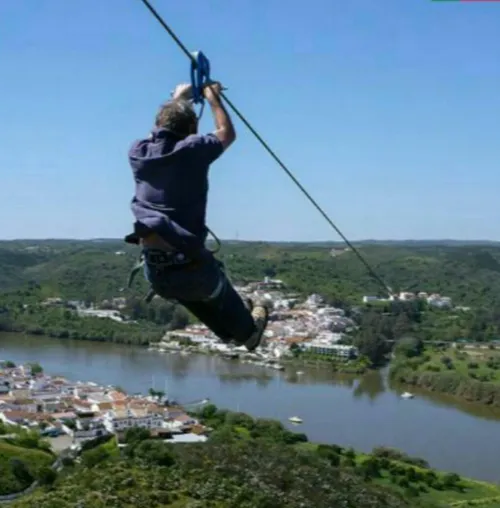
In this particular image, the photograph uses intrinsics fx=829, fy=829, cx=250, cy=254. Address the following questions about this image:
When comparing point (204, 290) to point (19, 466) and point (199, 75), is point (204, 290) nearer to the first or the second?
point (199, 75)

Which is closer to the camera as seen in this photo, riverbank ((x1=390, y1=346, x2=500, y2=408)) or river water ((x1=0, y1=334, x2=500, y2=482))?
river water ((x1=0, y1=334, x2=500, y2=482))

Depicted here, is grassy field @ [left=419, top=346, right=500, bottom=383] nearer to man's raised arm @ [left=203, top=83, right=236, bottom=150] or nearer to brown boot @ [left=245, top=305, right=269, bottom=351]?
brown boot @ [left=245, top=305, right=269, bottom=351]

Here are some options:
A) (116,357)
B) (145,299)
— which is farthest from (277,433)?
(145,299)

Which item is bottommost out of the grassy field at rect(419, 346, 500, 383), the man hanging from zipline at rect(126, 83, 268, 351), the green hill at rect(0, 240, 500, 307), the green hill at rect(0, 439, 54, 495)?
the green hill at rect(0, 439, 54, 495)

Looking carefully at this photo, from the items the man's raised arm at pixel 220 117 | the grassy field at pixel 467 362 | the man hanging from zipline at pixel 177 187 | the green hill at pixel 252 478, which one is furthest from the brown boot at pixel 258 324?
the grassy field at pixel 467 362

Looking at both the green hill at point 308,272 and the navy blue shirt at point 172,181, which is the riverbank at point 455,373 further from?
the navy blue shirt at point 172,181

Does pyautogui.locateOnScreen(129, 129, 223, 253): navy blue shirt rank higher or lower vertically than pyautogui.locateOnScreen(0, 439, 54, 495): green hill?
higher

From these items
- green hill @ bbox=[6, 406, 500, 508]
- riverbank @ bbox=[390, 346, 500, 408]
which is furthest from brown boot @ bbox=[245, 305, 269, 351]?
riverbank @ bbox=[390, 346, 500, 408]
